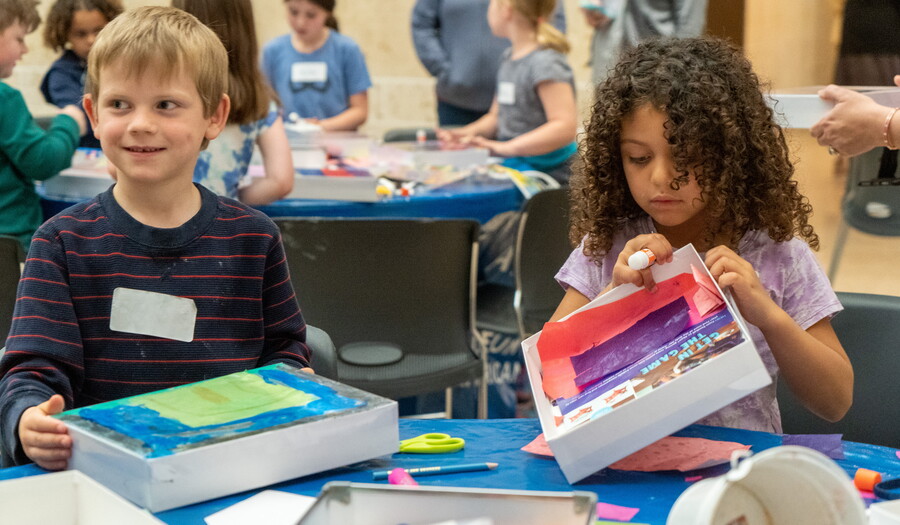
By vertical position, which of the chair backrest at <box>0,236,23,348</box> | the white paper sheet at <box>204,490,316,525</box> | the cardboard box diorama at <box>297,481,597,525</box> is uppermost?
the cardboard box diorama at <box>297,481,597,525</box>

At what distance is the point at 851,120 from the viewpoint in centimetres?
182

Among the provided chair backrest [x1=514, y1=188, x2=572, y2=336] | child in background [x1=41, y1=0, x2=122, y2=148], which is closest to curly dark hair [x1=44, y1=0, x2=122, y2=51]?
child in background [x1=41, y1=0, x2=122, y2=148]

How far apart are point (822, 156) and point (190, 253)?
7303 mm

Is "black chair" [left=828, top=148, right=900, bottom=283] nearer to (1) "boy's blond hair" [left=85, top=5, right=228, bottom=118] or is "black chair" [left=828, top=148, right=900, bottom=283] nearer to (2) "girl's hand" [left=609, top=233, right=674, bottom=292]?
(2) "girl's hand" [left=609, top=233, right=674, bottom=292]

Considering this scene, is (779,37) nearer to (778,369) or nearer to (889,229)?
(889,229)

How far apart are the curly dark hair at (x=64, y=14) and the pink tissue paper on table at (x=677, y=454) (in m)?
3.14

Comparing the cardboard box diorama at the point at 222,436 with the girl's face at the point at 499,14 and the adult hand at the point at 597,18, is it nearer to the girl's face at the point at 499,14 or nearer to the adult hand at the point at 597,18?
the girl's face at the point at 499,14

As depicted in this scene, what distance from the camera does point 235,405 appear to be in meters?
1.11

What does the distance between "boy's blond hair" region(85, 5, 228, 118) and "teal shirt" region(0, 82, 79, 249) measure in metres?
1.65

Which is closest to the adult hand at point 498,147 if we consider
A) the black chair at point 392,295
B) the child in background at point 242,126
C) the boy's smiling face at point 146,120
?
the child in background at point 242,126

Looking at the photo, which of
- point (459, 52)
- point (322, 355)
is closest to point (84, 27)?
point (459, 52)

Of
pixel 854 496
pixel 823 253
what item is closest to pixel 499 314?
pixel 854 496

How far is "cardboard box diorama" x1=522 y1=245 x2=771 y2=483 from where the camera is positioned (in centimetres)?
100

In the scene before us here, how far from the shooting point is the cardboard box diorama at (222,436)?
1000 millimetres
